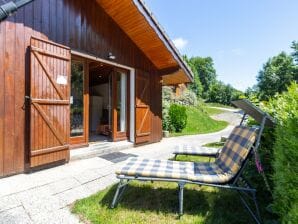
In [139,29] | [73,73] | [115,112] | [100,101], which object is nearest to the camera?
[73,73]

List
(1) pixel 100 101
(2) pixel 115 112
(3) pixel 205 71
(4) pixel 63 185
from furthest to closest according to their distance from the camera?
(3) pixel 205 71 → (1) pixel 100 101 → (2) pixel 115 112 → (4) pixel 63 185

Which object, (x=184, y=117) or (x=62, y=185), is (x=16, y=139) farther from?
(x=184, y=117)

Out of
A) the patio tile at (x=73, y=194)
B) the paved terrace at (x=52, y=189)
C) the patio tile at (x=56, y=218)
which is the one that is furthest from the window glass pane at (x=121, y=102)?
the patio tile at (x=56, y=218)

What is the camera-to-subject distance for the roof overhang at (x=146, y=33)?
5598 millimetres

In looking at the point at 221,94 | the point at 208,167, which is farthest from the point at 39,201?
the point at 221,94

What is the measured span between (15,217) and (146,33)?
524cm

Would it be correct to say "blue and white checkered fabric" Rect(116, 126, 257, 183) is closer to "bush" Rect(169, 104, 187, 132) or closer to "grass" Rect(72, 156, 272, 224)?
"grass" Rect(72, 156, 272, 224)

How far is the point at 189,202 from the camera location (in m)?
3.01

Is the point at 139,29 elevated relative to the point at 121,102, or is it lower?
elevated

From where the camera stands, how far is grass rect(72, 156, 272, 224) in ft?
8.37

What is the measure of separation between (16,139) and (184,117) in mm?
8613

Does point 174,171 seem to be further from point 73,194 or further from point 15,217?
point 15,217

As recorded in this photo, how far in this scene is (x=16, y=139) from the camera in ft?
13.1

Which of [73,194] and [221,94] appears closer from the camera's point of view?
[73,194]
